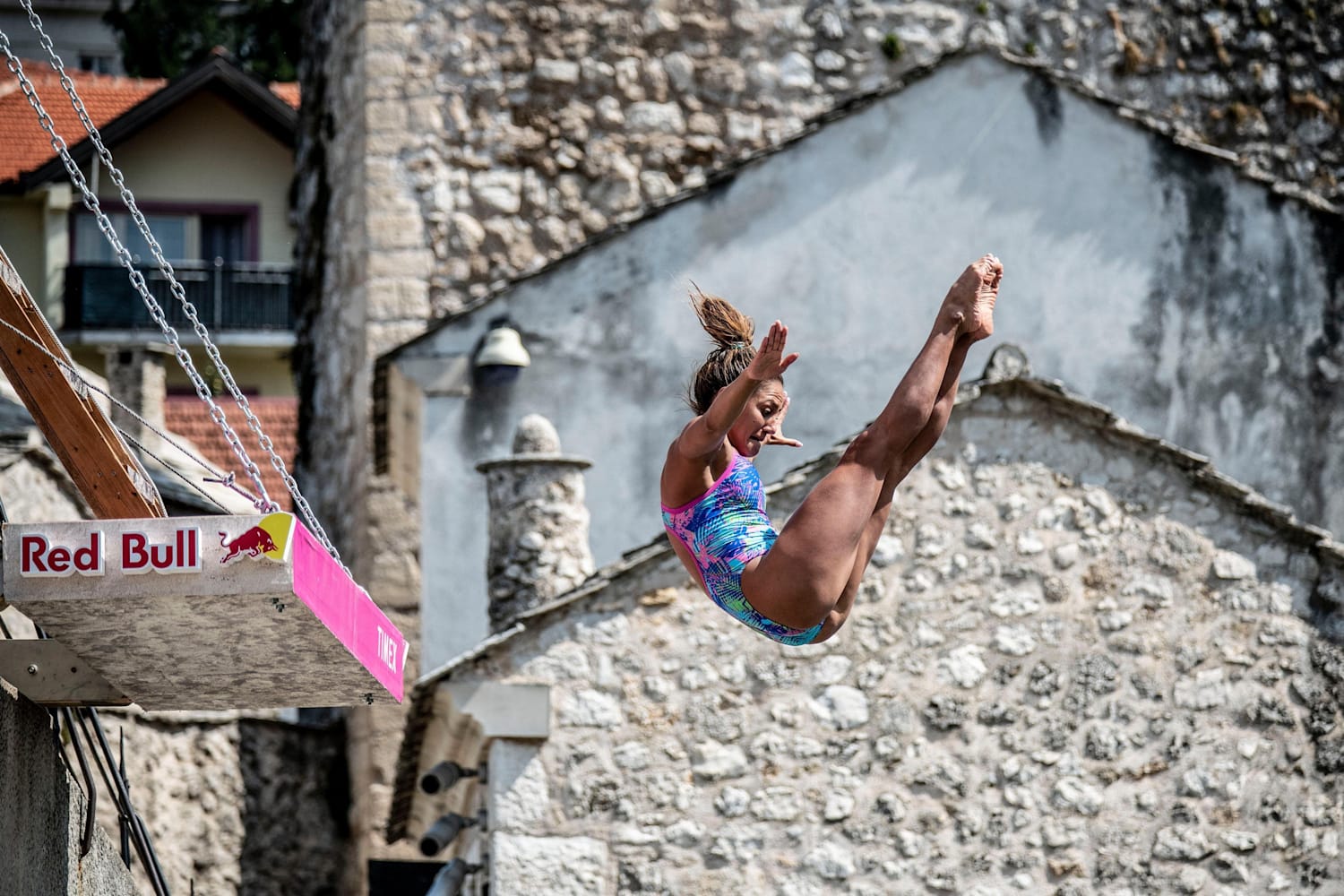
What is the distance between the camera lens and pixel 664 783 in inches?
380

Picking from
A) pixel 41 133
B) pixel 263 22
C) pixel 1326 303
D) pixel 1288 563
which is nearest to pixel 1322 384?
pixel 1326 303

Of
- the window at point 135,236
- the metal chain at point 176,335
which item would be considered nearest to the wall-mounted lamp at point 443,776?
the metal chain at point 176,335

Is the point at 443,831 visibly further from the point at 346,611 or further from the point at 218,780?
the point at 218,780

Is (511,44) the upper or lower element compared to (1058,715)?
upper

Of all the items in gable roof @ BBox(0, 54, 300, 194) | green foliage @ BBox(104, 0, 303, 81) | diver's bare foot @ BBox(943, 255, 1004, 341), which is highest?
green foliage @ BBox(104, 0, 303, 81)

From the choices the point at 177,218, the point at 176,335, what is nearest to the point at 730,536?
the point at 176,335

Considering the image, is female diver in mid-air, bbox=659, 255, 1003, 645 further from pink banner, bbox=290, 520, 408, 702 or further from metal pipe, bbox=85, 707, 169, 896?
metal pipe, bbox=85, 707, 169, 896

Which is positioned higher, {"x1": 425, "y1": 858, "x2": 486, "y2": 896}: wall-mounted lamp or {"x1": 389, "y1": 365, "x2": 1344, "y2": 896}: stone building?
{"x1": 389, "y1": 365, "x2": 1344, "y2": 896}: stone building

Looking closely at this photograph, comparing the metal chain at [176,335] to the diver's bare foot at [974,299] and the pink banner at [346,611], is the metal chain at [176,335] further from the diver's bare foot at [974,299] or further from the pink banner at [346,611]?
the diver's bare foot at [974,299]

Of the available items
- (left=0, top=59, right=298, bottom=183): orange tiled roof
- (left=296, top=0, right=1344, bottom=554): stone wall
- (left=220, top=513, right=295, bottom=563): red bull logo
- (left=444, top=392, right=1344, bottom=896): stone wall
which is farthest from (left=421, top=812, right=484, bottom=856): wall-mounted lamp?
(left=0, top=59, right=298, bottom=183): orange tiled roof

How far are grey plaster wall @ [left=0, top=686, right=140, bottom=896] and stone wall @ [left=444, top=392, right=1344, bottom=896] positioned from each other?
262 cm

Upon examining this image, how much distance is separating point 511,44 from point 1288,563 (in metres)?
6.96

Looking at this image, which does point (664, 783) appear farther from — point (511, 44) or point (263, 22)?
point (263, 22)

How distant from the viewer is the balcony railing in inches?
1201
